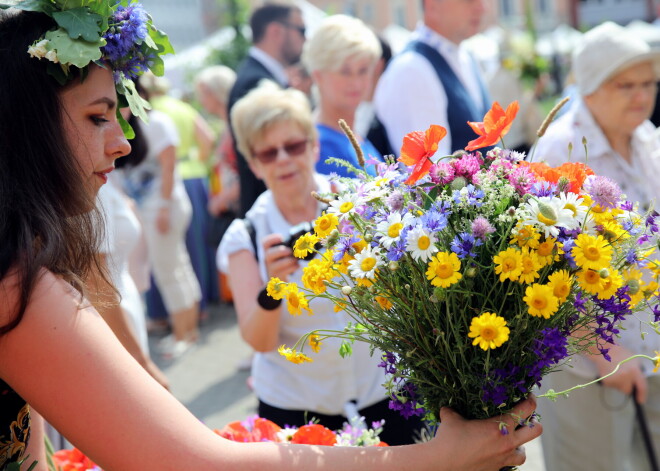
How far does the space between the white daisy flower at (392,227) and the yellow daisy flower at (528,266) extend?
0.66 ft

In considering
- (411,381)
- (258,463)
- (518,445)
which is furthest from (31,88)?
(518,445)

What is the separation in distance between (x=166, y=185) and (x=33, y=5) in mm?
4491

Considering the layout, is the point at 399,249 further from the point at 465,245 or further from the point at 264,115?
the point at 264,115

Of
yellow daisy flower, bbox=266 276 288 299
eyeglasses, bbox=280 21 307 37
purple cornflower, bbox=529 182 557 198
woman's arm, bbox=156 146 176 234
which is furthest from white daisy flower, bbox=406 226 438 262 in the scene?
woman's arm, bbox=156 146 176 234

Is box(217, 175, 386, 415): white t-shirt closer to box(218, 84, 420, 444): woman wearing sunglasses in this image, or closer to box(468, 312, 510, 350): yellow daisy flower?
box(218, 84, 420, 444): woman wearing sunglasses

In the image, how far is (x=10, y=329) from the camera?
1279mm

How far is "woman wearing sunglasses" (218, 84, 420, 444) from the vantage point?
8.96 ft

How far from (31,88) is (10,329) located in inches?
19.3

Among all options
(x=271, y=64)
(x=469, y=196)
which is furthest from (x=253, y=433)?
(x=271, y=64)

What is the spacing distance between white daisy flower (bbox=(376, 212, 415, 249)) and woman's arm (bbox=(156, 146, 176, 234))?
4645mm

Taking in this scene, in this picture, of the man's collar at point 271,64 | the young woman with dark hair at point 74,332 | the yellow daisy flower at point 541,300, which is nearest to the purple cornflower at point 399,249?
the yellow daisy flower at point 541,300

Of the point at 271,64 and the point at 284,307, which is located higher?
the point at 284,307

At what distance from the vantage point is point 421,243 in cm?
137

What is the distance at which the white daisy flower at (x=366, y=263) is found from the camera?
56.1 inches
